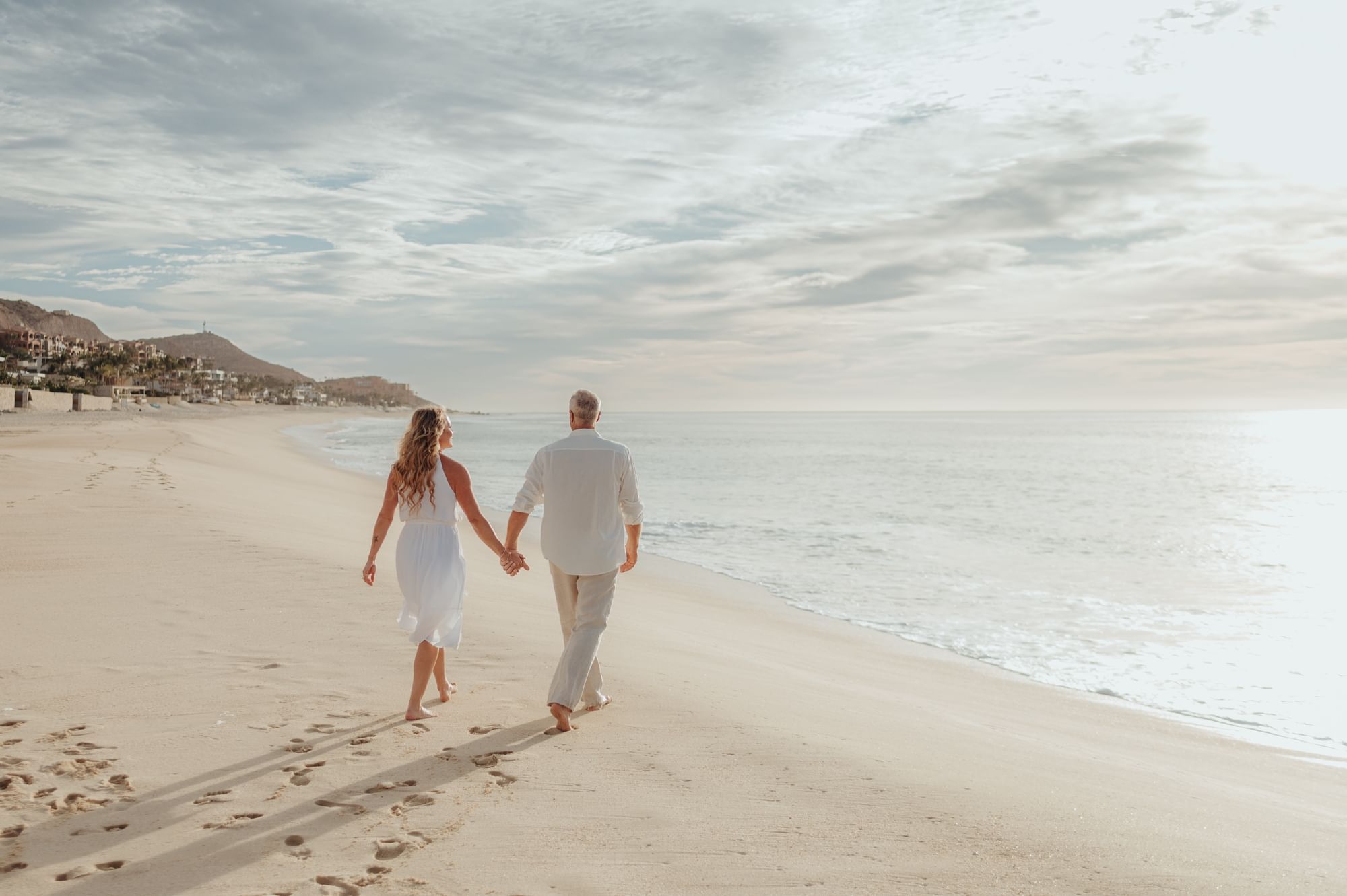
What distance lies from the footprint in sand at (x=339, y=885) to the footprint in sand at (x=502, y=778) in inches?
42.6

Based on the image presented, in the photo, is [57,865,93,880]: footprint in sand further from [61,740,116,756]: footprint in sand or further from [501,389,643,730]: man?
[501,389,643,730]: man

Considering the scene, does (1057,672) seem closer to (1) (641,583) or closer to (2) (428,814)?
(1) (641,583)

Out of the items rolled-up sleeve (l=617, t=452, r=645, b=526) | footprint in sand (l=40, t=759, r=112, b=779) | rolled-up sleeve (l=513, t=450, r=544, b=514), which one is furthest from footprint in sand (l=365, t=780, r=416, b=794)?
rolled-up sleeve (l=617, t=452, r=645, b=526)

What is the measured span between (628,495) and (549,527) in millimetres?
522

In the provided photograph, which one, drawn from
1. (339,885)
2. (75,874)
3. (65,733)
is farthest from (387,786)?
(65,733)

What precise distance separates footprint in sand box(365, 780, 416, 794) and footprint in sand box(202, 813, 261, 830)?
0.50 meters

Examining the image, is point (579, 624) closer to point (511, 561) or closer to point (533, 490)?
point (511, 561)

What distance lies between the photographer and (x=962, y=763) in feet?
17.4

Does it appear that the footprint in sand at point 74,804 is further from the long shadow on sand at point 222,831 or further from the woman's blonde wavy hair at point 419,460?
the woman's blonde wavy hair at point 419,460

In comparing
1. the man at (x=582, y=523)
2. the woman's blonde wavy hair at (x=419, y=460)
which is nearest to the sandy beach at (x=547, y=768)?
the man at (x=582, y=523)

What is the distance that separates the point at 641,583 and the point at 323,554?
4.49 meters

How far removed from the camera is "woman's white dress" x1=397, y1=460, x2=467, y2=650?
5312 mm

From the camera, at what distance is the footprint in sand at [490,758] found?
468cm

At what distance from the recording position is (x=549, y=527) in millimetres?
5367
